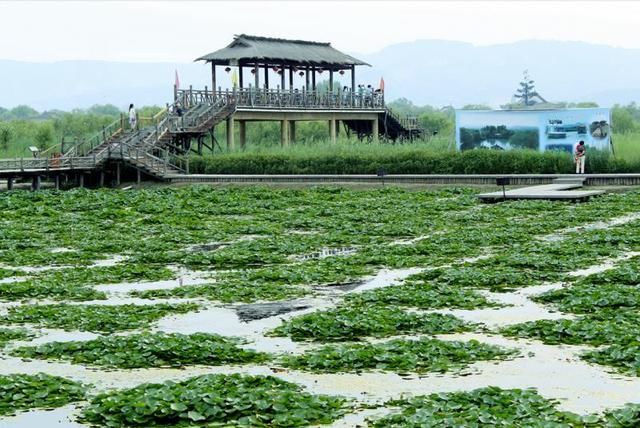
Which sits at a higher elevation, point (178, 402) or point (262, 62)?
point (262, 62)

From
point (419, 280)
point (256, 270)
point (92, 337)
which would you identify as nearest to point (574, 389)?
point (92, 337)

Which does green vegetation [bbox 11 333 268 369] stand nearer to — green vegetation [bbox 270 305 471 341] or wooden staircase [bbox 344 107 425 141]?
green vegetation [bbox 270 305 471 341]

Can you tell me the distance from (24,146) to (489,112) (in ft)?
94.9

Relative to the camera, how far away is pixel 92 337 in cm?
1554

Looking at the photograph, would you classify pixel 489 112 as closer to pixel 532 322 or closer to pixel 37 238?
pixel 37 238

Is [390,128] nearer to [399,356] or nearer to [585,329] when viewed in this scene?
[585,329]

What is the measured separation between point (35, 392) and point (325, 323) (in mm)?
4437

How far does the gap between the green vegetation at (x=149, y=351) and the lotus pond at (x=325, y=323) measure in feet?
0.11

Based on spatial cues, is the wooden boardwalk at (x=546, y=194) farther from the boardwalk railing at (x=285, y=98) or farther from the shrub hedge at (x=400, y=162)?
the boardwalk railing at (x=285, y=98)

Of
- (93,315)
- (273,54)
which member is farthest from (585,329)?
(273,54)

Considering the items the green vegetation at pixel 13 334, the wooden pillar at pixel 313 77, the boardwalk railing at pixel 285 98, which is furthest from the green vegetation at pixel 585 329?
the wooden pillar at pixel 313 77

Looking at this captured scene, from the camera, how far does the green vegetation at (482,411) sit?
427 inches

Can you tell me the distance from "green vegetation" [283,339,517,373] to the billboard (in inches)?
1291

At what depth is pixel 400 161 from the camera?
4838 cm
